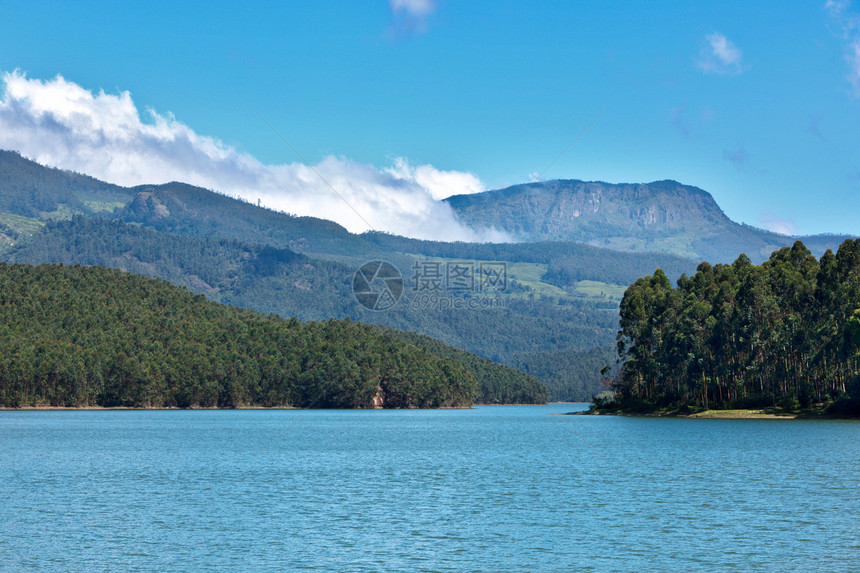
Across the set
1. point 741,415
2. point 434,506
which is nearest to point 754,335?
point 741,415

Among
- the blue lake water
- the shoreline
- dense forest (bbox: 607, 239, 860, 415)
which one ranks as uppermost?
dense forest (bbox: 607, 239, 860, 415)

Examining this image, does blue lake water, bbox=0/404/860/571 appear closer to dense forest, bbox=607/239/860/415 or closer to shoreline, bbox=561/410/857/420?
dense forest, bbox=607/239/860/415

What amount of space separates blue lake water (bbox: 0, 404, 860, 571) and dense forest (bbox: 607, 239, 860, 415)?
29324mm

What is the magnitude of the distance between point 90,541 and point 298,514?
11143mm

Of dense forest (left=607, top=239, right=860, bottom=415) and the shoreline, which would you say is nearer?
dense forest (left=607, top=239, right=860, bottom=415)

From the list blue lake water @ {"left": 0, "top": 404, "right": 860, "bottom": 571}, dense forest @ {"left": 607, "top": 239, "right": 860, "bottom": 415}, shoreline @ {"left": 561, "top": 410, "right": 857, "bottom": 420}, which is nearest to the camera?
blue lake water @ {"left": 0, "top": 404, "right": 860, "bottom": 571}

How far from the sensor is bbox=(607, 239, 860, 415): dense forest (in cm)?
11550

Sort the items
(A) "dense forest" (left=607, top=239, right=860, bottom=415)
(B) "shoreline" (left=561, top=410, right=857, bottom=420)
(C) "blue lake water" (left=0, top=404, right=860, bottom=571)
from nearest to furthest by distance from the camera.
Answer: (C) "blue lake water" (left=0, top=404, right=860, bottom=571), (A) "dense forest" (left=607, top=239, right=860, bottom=415), (B) "shoreline" (left=561, top=410, right=857, bottom=420)

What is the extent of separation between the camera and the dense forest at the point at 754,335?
11550 cm

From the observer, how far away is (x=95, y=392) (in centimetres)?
19538

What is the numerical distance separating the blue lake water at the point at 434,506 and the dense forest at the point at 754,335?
2932 cm

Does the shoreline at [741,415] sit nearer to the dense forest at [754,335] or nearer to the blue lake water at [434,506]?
the dense forest at [754,335]

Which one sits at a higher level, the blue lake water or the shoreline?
the shoreline

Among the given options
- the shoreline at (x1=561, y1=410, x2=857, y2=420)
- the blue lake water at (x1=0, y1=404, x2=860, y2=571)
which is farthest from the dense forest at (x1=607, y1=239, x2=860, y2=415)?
the blue lake water at (x1=0, y1=404, x2=860, y2=571)
